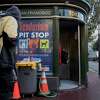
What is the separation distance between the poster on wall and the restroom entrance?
2.18 metres

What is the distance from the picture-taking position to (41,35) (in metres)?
12.4

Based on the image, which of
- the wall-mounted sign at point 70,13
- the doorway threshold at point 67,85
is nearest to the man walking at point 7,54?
the wall-mounted sign at point 70,13

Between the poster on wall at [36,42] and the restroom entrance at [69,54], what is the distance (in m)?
2.18

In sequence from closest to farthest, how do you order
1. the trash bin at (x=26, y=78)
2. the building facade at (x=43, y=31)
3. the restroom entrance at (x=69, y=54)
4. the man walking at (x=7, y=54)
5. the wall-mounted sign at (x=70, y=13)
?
A: the man walking at (x=7, y=54)
the trash bin at (x=26, y=78)
the building facade at (x=43, y=31)
the wall-mounted sign at (x=70, y=13)
the restroom entrance at (x=69, y=54)

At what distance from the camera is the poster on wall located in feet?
40.7

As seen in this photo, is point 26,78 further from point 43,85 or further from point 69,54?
point 69,54

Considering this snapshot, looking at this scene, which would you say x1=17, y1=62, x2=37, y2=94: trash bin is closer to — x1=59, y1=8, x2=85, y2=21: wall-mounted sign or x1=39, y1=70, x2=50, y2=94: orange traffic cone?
x1=39, y1=70, x2=50, y2=94: orange traffic cone

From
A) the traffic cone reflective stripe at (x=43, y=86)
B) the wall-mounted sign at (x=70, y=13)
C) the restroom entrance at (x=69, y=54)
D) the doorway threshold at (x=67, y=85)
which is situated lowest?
the doorway threshold at (x=67, y=85)

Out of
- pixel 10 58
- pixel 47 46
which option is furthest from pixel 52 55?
pixel 10 58

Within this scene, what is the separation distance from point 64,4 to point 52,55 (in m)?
1.92

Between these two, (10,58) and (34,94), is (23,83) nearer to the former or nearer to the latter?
(34,94)

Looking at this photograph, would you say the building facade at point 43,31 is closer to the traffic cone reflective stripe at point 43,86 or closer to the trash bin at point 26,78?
the traffic cone reflective stripe at point 43,86

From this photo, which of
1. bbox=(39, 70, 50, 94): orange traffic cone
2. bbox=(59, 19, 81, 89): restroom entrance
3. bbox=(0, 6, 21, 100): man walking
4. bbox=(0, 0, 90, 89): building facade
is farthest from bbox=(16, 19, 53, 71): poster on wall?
bbox=(0, 6, 21, 100): man walking

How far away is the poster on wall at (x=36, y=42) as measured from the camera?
1241 centimetres
